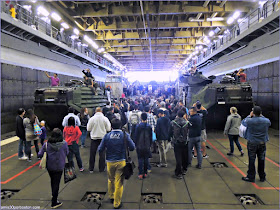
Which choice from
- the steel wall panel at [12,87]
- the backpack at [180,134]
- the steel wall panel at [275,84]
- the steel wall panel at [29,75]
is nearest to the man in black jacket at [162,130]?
the backpack at [180,134]

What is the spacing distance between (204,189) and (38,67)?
14116 millimetres

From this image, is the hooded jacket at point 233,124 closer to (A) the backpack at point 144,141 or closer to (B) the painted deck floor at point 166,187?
(B) the painted deck floor at point 166,187

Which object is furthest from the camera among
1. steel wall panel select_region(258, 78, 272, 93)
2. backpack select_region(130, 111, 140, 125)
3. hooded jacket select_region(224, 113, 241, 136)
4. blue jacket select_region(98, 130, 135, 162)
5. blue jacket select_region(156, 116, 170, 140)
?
steel wall panel select_region(258, 78, 272, 93)

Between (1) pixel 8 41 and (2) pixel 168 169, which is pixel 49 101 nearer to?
(1) pixel 8 41

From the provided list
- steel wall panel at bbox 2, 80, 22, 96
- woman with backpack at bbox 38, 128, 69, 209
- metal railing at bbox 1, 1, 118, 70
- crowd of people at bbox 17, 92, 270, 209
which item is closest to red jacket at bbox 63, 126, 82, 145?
crowd of people at bbox 17, 92, 270, 209

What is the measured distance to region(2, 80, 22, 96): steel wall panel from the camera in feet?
36.9

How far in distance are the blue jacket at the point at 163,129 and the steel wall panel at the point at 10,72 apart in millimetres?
9091

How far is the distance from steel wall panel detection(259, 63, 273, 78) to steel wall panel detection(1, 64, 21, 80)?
46.8 ft

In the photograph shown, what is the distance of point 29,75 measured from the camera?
13.6 meters

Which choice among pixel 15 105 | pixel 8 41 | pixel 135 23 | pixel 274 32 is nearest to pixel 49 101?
pixel 15 105

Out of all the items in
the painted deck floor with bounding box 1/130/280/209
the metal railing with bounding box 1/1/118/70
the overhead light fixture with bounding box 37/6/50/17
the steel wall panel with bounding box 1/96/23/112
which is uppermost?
the overhead light fixture with bounding box 37/6/50/17

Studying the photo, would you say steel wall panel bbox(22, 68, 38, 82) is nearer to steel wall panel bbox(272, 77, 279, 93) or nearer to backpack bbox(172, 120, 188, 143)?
backpack bbox(172, 120, 188, 143)

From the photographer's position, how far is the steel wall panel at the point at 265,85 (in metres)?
12.3

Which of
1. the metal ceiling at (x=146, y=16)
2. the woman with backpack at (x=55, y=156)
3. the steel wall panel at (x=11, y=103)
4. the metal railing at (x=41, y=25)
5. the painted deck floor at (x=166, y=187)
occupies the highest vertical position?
the metal ceiling at (x=146, y=16)
